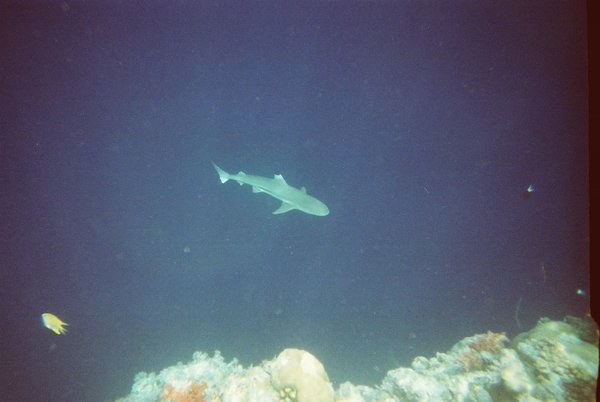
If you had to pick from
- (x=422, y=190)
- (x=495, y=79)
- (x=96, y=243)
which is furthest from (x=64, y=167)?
(x=495, y=79)

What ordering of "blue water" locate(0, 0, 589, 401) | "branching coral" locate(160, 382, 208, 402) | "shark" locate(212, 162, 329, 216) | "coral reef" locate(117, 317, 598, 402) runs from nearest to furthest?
"coral reef" locate(117, 317, 598, 402), "branching coral" locate(160, 382, 208, 402), "shark" locate(212, 162, 329, 216), "blue water" locate(0, 0, 589, 401)

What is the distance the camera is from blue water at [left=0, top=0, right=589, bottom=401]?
1467 centimetres

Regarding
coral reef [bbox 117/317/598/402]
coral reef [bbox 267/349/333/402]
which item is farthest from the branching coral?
coral reef [bbox 267/349/333/402]

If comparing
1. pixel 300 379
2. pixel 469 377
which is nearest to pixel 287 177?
pixel 300 379

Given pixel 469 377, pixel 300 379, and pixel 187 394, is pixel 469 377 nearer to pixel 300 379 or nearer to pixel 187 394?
pixel 300 379

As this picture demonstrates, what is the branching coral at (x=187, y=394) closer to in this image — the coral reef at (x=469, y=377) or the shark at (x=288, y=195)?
the coral reef at (x=469, y=377)

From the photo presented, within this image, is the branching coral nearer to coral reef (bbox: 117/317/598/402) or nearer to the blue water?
coral reef (bbox: 117/317/598/402)

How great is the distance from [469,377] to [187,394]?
8.12m

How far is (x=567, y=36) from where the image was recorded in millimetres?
14617

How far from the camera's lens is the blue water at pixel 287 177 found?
14.7 metres

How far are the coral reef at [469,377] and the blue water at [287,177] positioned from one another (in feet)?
20.4

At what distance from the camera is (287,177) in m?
23.6

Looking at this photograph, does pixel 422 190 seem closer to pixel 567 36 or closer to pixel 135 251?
pixel 567 36

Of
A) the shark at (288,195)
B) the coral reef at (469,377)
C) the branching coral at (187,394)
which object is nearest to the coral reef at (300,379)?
the coral reef at (469,377)
